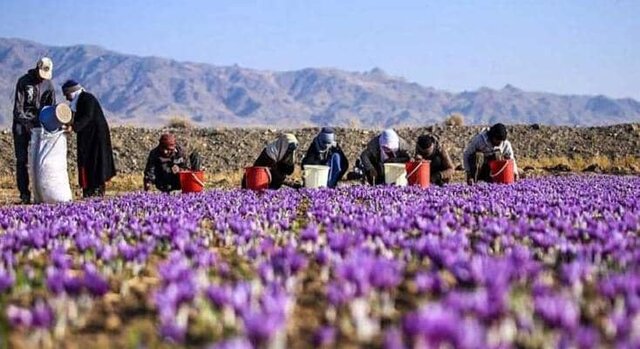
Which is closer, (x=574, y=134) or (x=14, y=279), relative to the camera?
(x=14, y=279)

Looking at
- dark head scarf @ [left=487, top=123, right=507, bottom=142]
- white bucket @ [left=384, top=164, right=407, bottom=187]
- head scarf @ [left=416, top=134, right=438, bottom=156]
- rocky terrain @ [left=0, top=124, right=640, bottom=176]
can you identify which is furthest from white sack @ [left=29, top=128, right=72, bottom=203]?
rocky terrain @ [left=0, top=124, right=640, bottom=176]

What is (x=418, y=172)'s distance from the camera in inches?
463

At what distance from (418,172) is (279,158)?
9.04 feet

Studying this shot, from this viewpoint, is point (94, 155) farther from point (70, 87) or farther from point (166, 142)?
point (166, 142)

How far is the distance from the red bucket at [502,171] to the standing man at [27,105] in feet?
22.9

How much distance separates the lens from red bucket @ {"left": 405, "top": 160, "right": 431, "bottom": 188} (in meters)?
11.7

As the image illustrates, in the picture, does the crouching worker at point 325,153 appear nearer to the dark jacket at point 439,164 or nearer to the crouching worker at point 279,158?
the crouching worker at point 279,158

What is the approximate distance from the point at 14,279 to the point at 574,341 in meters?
2.70

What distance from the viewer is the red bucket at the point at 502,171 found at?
12422mm

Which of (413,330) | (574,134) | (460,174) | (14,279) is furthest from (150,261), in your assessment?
(574,134)

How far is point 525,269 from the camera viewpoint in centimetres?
374

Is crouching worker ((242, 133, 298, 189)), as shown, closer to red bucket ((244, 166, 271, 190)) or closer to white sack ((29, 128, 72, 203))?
red bucket ((244, 166, 271, 190))

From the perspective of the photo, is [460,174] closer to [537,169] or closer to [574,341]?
[537,169]

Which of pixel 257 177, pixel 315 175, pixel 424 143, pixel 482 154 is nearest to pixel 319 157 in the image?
pixel 315 175
